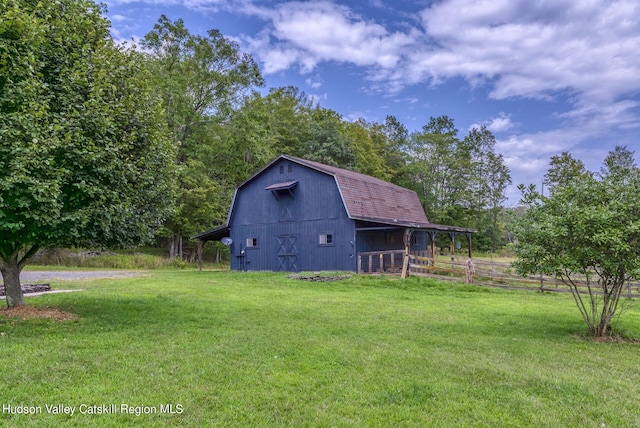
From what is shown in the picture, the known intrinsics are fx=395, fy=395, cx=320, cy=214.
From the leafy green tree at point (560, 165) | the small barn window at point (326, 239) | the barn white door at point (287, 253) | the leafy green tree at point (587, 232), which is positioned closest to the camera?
the leafy green tree at point (587, 232)

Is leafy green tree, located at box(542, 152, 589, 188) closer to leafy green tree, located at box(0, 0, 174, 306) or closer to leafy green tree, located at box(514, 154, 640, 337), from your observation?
Answer: leafy green tree, located at box(514, 154, 640, 337)

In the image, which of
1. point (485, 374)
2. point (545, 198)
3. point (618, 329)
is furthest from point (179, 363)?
point (618, 329)

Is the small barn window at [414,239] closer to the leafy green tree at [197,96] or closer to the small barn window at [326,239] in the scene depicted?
the small barn window at [326,239]

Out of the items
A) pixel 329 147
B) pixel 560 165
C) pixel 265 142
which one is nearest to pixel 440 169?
pixel 560 165

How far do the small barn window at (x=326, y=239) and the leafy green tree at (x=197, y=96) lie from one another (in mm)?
12224

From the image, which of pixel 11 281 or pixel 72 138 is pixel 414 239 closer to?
pixel 11 281

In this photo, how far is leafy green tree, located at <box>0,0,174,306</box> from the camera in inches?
220

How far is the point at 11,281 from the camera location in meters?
7.32

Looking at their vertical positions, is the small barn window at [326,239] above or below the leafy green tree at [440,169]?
below

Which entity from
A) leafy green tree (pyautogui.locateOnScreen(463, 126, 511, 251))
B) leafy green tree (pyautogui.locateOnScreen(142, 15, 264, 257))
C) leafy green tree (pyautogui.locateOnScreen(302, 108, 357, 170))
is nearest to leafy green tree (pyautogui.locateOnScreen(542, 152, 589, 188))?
leafy green tree (pyautogui.locateOnScreen(463, 126, 511, 251))

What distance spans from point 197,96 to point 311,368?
101ft

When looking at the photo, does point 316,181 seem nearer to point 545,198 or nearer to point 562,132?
point 545,198

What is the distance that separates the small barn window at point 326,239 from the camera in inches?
766

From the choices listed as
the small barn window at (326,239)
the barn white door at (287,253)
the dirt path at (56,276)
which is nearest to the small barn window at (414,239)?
the small barn window at (326,239)
